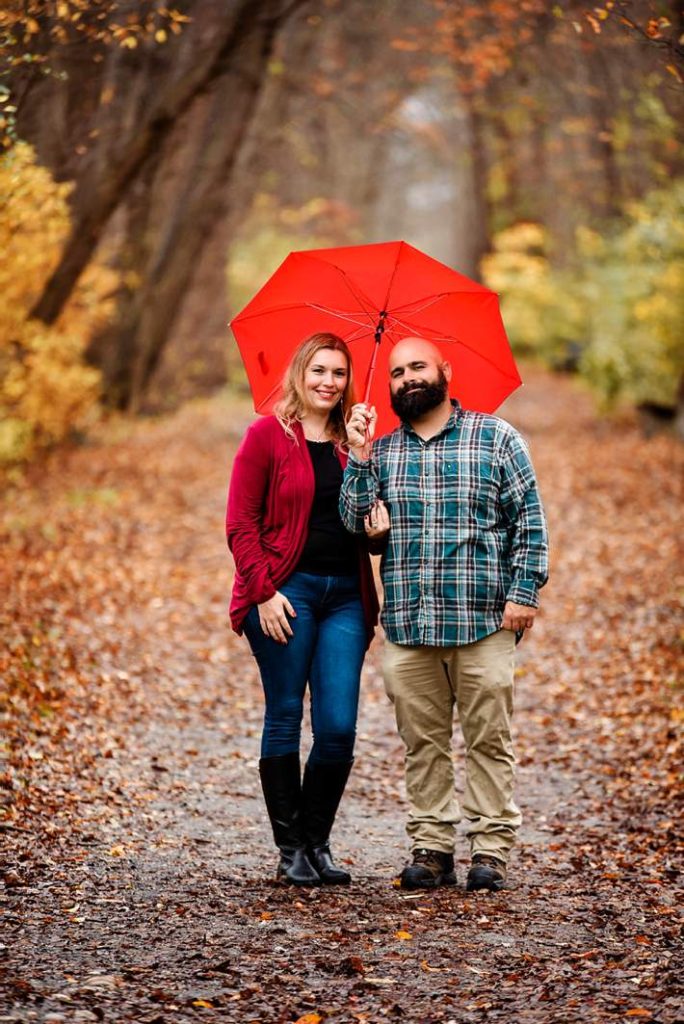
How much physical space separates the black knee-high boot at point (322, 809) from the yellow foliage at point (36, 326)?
4517 mm

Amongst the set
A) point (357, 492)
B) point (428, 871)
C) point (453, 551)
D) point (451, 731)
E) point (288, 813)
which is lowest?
point (428, 871)

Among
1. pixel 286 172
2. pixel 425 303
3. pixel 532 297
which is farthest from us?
pixel 532 297

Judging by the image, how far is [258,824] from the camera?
5512mm

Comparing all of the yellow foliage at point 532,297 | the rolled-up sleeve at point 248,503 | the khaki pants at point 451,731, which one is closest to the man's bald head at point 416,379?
the rolled-up sleeve at point 248,503

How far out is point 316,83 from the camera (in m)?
20.9

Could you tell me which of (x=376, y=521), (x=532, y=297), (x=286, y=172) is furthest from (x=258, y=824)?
(x=532, y=297)

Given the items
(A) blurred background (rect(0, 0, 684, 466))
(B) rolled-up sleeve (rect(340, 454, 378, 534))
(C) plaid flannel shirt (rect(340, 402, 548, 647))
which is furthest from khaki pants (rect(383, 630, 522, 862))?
(A) blurred background (rect(0, 0, 684, 466))

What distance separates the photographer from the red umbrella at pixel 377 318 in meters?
4.52

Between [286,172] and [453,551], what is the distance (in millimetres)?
25401

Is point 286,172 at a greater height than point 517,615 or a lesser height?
greater

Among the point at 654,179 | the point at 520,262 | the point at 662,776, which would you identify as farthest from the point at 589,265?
the point at 662,776

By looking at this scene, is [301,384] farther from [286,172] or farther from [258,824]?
[286,172]

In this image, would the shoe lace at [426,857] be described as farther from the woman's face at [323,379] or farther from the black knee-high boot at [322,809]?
the woman's face at [323,379]

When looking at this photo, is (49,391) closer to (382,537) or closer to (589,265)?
(382,537)
